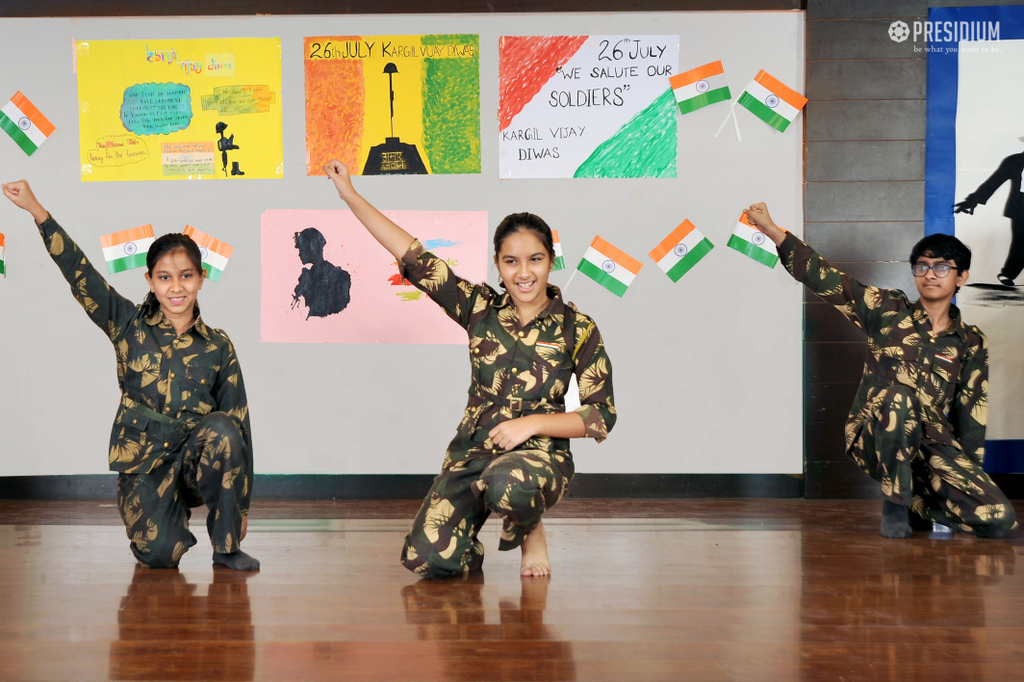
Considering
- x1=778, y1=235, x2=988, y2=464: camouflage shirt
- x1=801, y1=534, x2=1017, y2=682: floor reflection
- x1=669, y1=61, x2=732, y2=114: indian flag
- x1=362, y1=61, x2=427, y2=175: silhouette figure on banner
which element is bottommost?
x1=801, y1=534, x2=1017, y2=682: floor reflection

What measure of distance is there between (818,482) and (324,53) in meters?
2.63

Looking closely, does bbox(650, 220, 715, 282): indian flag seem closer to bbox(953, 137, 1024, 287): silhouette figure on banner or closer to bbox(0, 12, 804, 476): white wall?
bbox(0, 12, 804, 476): white wall

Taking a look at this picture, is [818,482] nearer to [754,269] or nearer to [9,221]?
[754,269]

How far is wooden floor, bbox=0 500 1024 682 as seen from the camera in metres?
1.69

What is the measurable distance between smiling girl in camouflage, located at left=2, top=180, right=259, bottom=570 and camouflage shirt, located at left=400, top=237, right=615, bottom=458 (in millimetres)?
611

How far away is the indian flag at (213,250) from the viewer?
12.0ft

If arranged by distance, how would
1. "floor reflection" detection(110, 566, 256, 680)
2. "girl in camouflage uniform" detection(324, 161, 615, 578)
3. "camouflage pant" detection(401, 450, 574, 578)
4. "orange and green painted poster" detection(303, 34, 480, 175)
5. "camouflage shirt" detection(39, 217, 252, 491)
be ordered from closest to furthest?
"floor reflection" detection(110, 566, 256, 680)
"camouflage pant" detection(401, 450, 574, 578)
"girl in camouflage uniform" detection(324, 161, 615, 578)
"camouflage shirt" detection(39, 217, 252, 491)
"orange and green painted poster" detection(303, 34, 480, 175)

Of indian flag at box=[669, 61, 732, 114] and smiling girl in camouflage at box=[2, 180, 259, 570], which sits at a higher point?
indian flag at box=[669, 61, 732, 114]

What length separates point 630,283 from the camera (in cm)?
368

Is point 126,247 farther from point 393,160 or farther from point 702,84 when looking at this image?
point 702,84

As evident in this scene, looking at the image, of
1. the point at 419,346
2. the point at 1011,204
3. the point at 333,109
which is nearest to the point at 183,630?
the point at 419,346

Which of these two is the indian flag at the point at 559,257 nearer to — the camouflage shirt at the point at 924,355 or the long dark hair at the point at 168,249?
the camouflage shirt at the point at 924,355

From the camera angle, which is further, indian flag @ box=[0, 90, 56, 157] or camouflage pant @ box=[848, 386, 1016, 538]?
indian flag @ box=[0, 90, 56, 157]

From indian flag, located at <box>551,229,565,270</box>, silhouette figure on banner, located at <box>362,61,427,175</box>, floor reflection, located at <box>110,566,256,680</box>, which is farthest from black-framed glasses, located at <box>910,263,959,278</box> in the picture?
floor reflection, located at <box>110,566,256,680</box>
